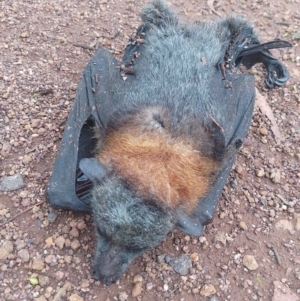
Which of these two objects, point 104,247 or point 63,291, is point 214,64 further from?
Result: point 63,291

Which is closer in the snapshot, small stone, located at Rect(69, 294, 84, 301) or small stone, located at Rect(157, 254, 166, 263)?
small stone, located at Rect(69, 294, 84, 301)

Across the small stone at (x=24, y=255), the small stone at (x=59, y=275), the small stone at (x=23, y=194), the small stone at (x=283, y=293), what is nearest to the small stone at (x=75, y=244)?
the small stone at (x=59, y=275)

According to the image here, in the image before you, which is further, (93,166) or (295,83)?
(295,83)

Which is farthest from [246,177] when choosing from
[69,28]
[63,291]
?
[69,28]

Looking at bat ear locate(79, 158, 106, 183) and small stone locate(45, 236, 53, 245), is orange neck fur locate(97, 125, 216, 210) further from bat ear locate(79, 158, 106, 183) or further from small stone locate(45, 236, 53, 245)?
small stone locate(45, 236, 53, 245)

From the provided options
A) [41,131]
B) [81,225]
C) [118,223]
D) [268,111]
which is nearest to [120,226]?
[118,223]

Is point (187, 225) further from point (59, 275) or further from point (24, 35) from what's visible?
point (24, 35)

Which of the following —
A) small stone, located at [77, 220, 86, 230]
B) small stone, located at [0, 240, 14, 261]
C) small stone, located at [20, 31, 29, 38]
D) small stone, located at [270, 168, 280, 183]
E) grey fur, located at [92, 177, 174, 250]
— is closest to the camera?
grey fur, located at [92, 177, 174, 250]

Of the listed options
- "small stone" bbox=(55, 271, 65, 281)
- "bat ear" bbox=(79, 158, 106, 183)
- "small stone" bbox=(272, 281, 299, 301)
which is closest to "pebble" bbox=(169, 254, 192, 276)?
"small stone" bbox=(272, 281, 299, 301)
